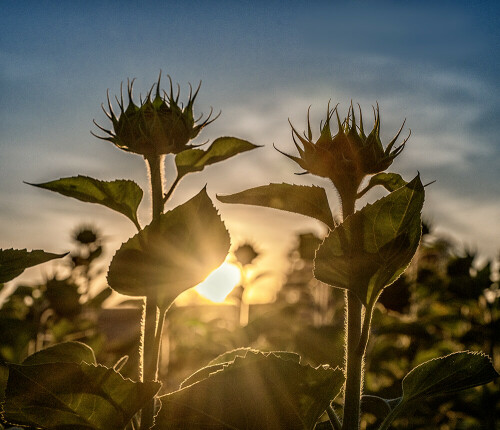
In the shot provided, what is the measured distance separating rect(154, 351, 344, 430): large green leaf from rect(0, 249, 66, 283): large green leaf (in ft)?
1.36

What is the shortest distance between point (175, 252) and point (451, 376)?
0.53 m

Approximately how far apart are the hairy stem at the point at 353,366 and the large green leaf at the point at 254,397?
8 cm

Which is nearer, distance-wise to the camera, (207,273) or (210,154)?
(207,273)

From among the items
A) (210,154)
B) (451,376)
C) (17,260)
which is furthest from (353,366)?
(17,260)

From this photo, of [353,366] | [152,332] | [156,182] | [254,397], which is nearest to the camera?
[254,397]

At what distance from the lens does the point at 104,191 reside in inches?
48.5

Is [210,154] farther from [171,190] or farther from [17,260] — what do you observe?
[17,260]

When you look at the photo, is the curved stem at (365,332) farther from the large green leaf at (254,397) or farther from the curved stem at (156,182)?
the curved stem at (156,182)

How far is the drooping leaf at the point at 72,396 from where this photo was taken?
90 centimetres

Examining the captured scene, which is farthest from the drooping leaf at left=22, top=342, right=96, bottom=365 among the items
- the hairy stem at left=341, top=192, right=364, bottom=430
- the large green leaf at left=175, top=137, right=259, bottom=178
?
the hairy stem at left=341, top=192, right=364, bottom=430

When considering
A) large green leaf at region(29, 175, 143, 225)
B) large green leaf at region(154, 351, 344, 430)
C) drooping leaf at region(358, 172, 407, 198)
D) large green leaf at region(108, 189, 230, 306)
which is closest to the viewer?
large green leaf at region(154, 351, 344, 430)

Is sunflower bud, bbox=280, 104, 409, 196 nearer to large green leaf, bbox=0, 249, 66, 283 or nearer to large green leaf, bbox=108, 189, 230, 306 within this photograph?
large green leaf, bbox=108, 189, 230, 306

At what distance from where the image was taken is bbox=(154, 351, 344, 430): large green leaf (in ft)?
2.85

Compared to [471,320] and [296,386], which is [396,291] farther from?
[296,386]
